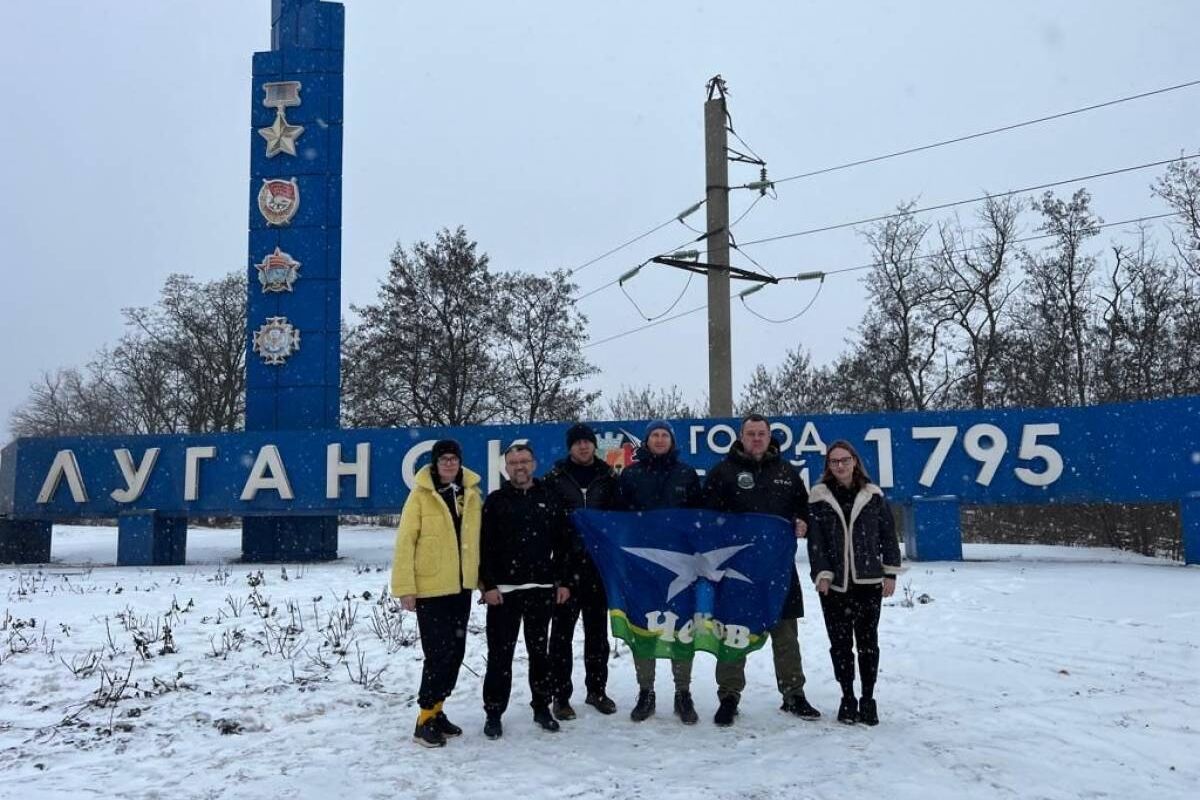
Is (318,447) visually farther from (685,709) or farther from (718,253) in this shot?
(685,709)

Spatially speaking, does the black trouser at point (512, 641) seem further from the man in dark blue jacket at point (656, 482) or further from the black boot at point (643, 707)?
the man in dark blue jacket at point (656, 482)

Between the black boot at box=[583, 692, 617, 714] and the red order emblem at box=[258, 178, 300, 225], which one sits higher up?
the red order emblem at box=[258, 178, 300, 225]

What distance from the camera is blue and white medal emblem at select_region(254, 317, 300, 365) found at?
18536 mm

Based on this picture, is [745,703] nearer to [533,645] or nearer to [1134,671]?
[533,645]

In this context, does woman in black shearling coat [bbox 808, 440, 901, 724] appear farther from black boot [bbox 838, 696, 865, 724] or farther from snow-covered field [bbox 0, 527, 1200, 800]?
snow-covered field [bbox 0, 527, 1200, 800]

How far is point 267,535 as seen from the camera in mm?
18188

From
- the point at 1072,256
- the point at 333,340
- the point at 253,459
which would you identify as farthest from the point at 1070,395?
the point at 253,459

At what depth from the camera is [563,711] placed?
5.31 metres

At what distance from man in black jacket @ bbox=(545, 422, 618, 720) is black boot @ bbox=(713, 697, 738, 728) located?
71 centimetres

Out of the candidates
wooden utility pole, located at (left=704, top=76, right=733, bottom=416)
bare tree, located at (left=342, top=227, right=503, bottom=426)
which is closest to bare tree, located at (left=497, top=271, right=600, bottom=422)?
bare tree, located at (left=342, top=227, right=503, bottom=426)

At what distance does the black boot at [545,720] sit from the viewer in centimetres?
510

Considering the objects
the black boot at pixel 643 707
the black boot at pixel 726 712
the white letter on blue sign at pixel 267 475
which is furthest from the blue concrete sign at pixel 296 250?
the black boot at pixel 726 712

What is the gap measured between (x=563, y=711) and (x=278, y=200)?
16601 mm

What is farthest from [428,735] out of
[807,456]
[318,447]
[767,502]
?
[318,447]
